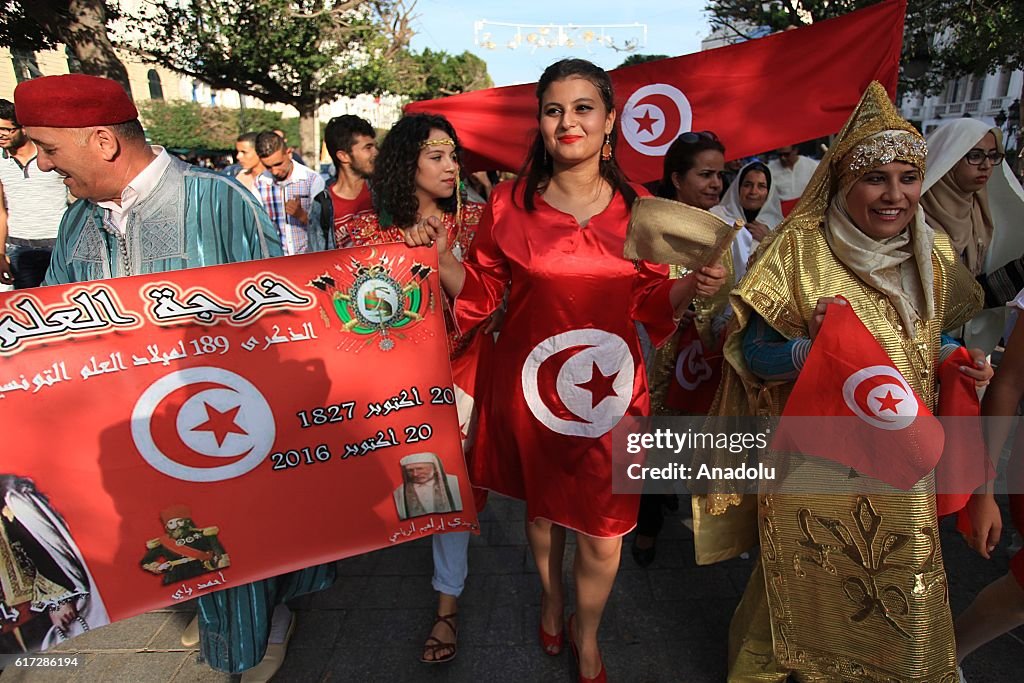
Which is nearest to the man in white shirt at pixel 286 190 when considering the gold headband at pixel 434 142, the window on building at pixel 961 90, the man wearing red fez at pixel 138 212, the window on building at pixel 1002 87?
the gold headband at pixel 434 142

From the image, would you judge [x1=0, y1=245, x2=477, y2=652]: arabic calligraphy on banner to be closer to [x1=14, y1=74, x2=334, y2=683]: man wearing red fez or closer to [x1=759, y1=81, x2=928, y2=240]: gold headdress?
[x1=14, y1=74, x2=334, y2=683]: man wearing red fez

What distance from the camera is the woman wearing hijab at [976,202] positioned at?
93.7 inches

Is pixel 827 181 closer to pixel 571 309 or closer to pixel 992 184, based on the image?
pixel 571 309

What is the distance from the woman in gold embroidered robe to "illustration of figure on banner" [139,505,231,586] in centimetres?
172

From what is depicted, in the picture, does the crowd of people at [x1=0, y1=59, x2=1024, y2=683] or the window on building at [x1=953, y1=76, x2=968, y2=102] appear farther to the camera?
the window on building at [x1=953, y1=76, x2=968, y2=102]

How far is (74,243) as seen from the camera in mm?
1970

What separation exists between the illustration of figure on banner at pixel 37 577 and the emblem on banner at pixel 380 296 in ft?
3.22

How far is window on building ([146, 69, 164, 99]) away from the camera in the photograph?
35.8 metres

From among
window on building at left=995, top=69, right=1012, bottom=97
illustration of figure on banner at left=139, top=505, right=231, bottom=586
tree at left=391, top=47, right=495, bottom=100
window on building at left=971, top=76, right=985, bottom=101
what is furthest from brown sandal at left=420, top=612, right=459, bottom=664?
window on building at left=971, top=76, right=985, bottom=101

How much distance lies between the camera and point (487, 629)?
2.43 m

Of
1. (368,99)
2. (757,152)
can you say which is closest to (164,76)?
(368,99)

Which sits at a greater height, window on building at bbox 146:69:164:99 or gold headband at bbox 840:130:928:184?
window on building at bbox 146:69:164:99

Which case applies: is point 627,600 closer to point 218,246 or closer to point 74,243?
point 218,246

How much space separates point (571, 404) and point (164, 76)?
4467 centimetres
